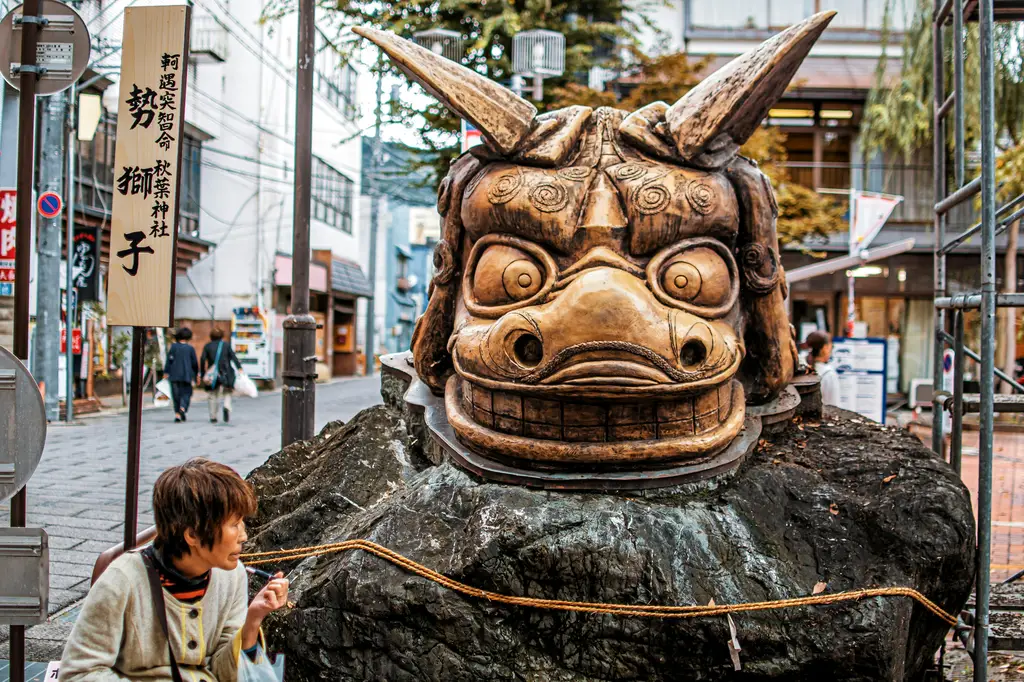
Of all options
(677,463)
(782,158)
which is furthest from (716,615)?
(782,158)

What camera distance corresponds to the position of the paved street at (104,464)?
5480 mm

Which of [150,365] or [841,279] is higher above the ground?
[841,279]

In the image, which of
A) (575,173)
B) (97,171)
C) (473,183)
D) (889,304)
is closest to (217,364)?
(97,171)

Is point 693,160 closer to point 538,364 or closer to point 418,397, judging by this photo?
point 538,364

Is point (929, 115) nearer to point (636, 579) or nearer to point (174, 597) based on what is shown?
point (636, 579)

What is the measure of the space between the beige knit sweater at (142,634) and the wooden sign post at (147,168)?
1252mm

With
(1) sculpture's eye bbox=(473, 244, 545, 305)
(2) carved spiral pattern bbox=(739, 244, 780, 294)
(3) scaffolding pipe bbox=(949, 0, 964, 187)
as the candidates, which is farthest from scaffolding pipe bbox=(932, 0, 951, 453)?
(1) sculpture's eye bbox=(473, 244, 545, 305)

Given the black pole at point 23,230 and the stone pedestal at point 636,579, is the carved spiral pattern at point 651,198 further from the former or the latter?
the black pole at point 23,230

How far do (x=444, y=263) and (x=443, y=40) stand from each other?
8203 millimetres

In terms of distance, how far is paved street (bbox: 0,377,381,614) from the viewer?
5.48 meters

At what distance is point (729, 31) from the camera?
18281 millimetres

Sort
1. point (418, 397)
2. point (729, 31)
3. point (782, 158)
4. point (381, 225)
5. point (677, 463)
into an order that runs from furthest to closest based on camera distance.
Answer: point (381, 225), point (729, 31), point (782, 158), point (418, 397), point (677, 463)

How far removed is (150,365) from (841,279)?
46.6ft

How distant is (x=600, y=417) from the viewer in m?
2.77
